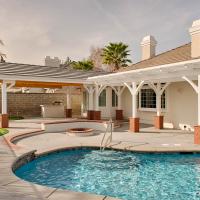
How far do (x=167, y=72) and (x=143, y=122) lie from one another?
8.81 metres

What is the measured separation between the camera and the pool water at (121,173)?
721cm

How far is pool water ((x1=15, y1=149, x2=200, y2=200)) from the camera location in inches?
284

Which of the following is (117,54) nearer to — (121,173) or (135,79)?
(135,79)

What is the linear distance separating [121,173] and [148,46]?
19.3m

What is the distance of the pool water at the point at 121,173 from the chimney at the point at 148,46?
53.8 ft

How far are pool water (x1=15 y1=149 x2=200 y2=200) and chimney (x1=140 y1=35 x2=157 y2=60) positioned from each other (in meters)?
16.4

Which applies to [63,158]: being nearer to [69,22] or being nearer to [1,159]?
[1,159]

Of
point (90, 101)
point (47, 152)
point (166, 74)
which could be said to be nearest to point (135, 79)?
point (166, 74)

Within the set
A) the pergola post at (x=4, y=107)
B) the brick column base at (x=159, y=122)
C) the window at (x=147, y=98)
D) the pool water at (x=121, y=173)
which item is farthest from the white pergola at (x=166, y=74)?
the pergola post at (x=4, y=107)

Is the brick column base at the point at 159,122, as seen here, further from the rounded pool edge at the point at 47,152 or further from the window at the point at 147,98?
the rounded pool edge at the point at 47,152

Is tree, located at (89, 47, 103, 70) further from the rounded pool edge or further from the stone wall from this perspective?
the rounded pool edge

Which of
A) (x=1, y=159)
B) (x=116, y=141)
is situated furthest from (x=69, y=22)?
(x=1, y=159)

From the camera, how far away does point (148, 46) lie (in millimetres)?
26031

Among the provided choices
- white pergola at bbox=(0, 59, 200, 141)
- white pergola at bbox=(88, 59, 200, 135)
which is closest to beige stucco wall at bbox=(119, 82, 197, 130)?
white pergola at bbox=(0, 59, 200, 141)
